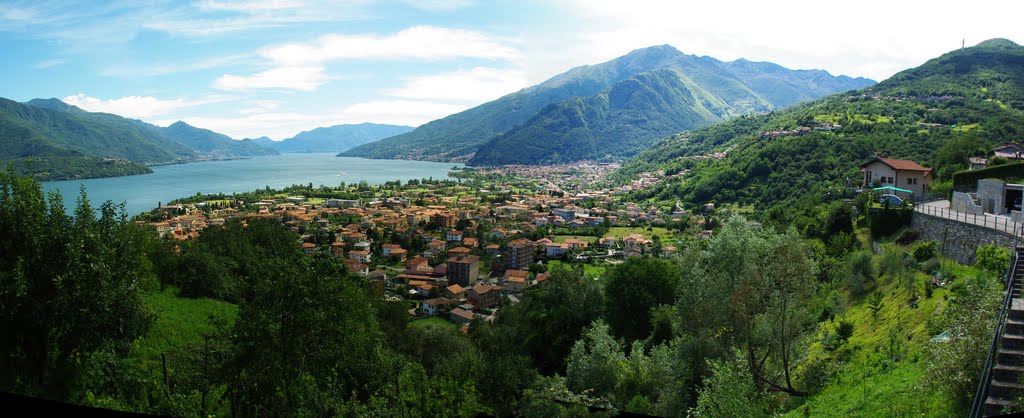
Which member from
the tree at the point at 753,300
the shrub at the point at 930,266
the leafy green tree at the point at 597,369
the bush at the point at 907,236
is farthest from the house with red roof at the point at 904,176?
the leafy green tree at the point at 597,369

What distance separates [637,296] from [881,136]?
136 ft

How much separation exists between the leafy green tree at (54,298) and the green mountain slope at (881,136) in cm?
2882

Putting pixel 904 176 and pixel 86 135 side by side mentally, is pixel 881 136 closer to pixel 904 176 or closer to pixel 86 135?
pixel 904 176

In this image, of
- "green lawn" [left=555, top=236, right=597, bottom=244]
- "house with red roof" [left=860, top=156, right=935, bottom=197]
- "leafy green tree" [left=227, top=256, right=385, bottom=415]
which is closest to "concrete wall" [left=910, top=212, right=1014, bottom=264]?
"house with red roof" [left=860, top=156, right=935, bottom=197]

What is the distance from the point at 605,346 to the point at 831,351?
16.2 ft

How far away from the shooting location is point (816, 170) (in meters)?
46.7

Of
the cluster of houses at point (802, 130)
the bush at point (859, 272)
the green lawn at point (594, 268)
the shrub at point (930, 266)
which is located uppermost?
the cluster of houses at point (802, 130)

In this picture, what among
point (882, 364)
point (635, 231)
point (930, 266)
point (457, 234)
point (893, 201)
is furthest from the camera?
point (457, 234)

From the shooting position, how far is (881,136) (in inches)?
1912

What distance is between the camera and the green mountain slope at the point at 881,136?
137ft

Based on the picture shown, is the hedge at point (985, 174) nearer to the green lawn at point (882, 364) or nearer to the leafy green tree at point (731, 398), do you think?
the green lawn at point (882, 364)

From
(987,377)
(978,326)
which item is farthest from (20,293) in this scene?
(978,326)

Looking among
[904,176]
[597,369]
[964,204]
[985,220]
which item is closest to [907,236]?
[964,204]

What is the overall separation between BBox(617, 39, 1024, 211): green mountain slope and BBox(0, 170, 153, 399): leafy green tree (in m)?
28.8
